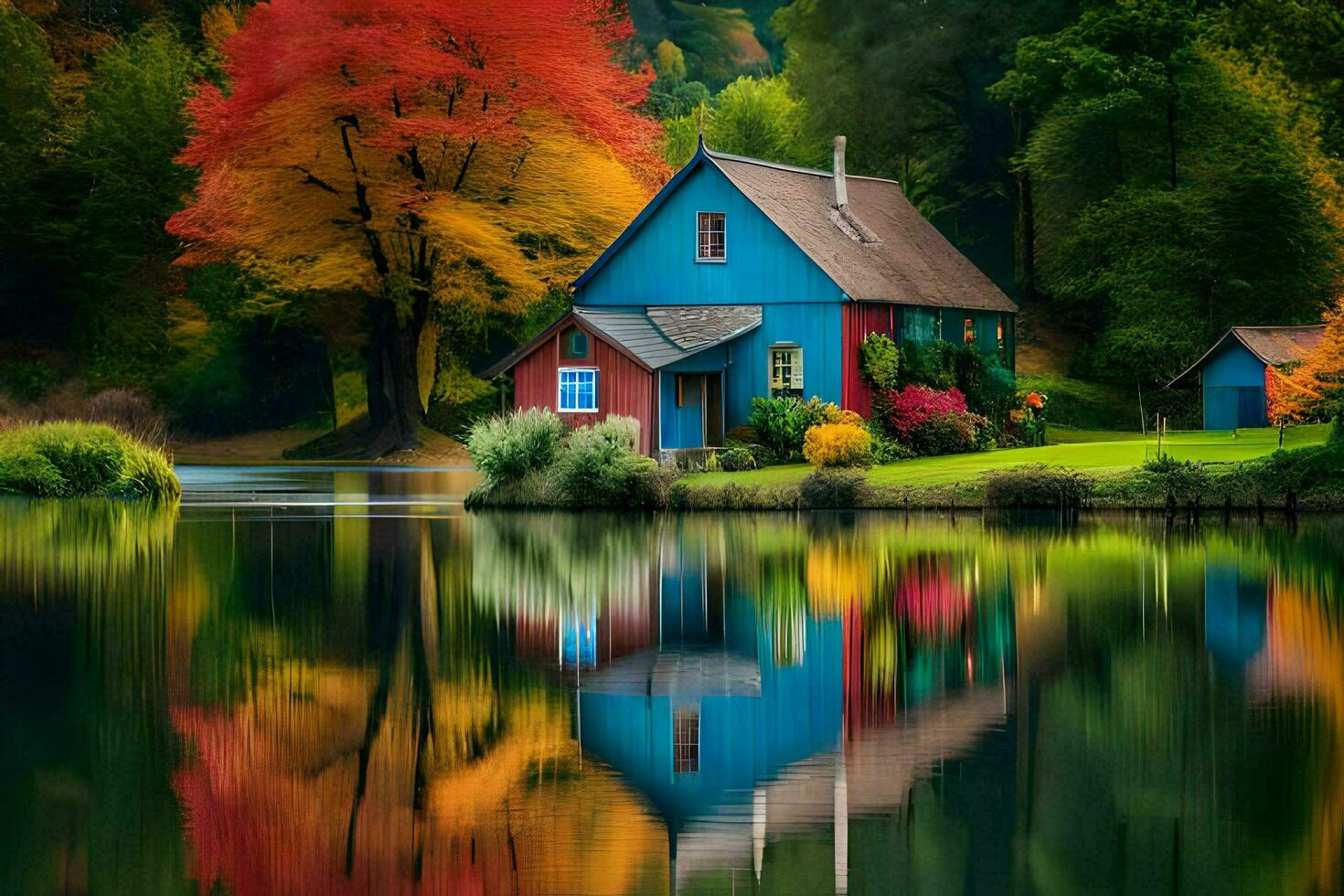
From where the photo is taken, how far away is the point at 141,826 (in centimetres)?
972

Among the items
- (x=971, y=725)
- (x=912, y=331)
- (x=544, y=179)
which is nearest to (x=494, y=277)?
(x=544, y=179)

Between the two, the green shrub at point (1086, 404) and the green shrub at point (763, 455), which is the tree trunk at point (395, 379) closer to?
the green shrub at point (763, 455)

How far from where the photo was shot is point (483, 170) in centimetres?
5209

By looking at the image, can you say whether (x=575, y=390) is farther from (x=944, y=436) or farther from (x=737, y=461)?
(x=944, y=436)

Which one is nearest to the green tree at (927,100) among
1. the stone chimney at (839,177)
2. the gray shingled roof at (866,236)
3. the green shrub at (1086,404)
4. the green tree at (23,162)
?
the green shrub at (1086,404)

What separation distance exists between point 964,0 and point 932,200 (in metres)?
7.48

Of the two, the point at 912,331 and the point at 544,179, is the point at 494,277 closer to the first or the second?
the point at 544,179

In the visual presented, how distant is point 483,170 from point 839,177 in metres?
10.1

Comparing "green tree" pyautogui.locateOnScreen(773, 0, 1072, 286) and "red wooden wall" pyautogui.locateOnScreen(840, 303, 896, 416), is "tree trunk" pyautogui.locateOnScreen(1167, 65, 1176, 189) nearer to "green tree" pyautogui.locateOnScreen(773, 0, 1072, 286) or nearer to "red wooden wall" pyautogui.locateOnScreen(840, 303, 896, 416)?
"green tree" pyautogui.locateOnScreen(773, 0, 1072, 286)

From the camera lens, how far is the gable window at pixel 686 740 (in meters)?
11.2

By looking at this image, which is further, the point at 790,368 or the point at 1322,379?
the point at 790,368

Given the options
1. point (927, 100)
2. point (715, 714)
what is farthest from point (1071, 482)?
point (927, 100)

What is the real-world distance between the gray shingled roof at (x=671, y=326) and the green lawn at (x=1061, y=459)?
3.64 meters

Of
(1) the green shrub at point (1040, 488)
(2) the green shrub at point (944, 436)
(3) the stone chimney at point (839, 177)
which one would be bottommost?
(1) the green shrub at point (1040, 488)
